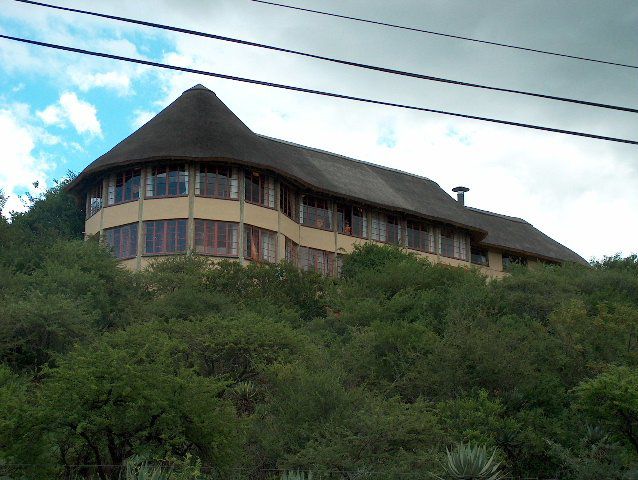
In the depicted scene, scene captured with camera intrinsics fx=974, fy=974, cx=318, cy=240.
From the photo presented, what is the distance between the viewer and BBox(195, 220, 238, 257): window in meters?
37.7

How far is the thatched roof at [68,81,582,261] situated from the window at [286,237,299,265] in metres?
2.60

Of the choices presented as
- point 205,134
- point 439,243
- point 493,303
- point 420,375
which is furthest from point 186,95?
point 420,375

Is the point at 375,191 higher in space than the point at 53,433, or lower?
higher

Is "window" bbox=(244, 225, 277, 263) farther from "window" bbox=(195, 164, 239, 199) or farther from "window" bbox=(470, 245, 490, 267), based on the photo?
"window" bbox=(470, 245, 490, 267)

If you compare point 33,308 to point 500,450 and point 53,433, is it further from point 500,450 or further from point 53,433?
point 500,450

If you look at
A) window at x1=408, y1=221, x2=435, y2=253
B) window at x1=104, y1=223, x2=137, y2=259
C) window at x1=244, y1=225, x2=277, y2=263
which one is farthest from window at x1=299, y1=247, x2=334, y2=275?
window at x1=104, y1=223, x2=137, y2=259

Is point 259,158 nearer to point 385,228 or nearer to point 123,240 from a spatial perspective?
point 123,240

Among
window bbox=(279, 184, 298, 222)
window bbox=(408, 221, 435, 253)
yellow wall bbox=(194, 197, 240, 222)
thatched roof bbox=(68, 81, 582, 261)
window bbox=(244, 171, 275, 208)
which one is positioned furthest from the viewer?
window bbox=(408, 221, 435, 253)

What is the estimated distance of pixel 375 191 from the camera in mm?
46750

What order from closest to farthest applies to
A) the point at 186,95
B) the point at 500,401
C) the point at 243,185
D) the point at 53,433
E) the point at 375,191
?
the point at 53,433 < the point at 500,401 < the point at 243,185 < the point at 186,95 < the point at 375,191

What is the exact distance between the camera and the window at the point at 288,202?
40781 millimetres

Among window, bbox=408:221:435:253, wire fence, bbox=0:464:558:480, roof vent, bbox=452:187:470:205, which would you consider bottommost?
wire fence, bbox=0:464:558:480

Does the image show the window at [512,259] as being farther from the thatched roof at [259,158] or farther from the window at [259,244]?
the window at [259,244]

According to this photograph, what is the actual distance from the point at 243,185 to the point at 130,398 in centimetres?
2096
